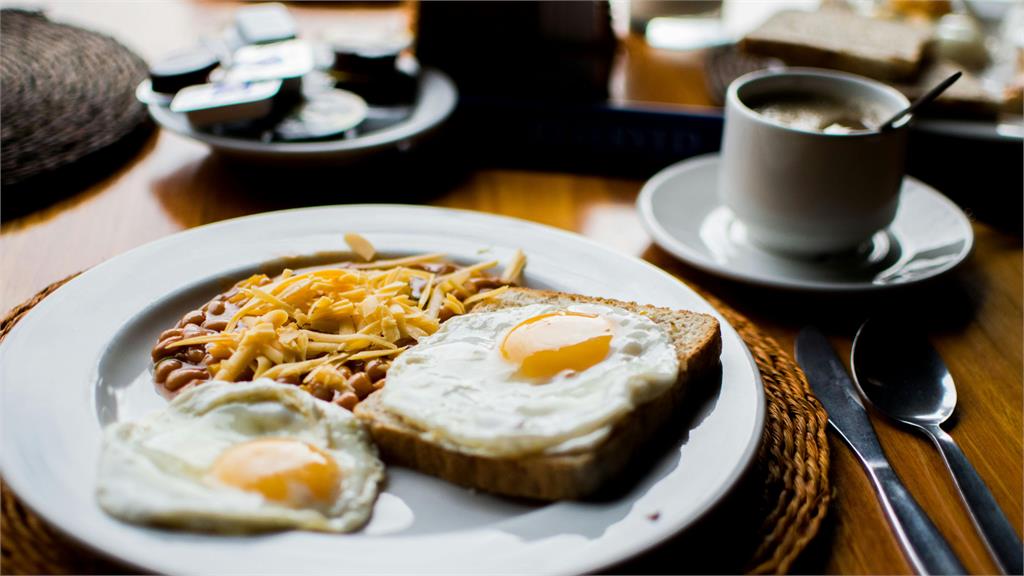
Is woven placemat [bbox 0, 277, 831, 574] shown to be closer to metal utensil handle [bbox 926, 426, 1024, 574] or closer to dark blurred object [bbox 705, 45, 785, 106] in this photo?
metal utensil handle [bbox 926, 426, 1024, 574]

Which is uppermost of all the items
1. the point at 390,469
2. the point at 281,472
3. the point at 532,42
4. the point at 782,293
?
the point at 532,42

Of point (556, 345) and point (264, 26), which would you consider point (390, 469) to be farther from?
point (264, 26)

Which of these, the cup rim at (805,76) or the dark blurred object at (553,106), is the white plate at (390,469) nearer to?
the cup rim at (805,76)

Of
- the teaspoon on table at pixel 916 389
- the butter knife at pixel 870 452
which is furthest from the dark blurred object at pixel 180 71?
the teaspoon on table at pixel 916 389

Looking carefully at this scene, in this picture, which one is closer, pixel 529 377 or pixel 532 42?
pixel 529 377

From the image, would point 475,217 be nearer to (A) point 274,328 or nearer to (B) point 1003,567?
(A) point 274,328

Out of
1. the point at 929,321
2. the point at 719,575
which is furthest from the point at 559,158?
the point at 719,575

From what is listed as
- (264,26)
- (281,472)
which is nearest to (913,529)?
(281,472)
